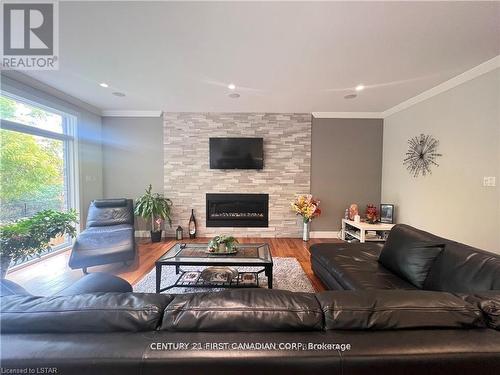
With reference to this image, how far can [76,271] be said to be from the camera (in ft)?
10.2

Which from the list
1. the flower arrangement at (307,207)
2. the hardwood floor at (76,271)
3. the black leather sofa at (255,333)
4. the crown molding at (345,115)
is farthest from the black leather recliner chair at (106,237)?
the crown molding at (345,115)

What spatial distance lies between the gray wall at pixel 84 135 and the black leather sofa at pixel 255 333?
367 centimetres

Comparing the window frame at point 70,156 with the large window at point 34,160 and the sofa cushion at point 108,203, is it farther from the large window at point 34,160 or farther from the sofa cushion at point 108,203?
the sofa cushion at point 108,203

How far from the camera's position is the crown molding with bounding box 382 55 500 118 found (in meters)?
2.46

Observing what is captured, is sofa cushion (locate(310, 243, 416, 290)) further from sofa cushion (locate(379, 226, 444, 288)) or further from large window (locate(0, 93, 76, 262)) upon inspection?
large window (locate(0, 93, 76, 262))

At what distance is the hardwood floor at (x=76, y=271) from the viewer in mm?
2715

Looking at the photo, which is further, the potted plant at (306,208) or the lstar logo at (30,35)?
the potted plant at (306,208)

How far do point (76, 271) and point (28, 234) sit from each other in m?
1.57

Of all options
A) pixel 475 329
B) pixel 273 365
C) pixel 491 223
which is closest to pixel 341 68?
pixel 491 223

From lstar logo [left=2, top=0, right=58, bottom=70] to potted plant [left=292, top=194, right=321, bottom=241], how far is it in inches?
157

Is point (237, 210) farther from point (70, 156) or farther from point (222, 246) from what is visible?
point (70, 156)

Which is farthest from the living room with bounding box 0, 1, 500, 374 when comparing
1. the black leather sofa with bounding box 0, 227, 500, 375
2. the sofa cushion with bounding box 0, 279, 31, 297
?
the sofa cushion with bounding box 0, 279, 31, 297

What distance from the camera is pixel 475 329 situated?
840mm

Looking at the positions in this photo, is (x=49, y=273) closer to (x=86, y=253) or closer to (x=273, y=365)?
(x=86, y=253)
